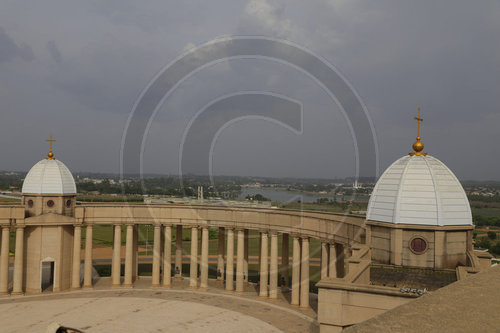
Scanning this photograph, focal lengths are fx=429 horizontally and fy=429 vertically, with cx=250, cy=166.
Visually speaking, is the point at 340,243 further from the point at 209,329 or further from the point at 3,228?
the point at 3,228

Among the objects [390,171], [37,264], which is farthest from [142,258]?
[390,171]

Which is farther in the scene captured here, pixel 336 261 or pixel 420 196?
pixel 336 261

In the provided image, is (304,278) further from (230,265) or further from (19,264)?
(19,264)

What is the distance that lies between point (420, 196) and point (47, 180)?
3707 centimetres

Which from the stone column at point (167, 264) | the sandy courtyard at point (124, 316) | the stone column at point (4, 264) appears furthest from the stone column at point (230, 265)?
the stone column at point (4, 264)

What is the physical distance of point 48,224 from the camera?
43844 millimetres

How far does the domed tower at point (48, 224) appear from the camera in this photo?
4356 centimetres

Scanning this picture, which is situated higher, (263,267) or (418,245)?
(418,245)

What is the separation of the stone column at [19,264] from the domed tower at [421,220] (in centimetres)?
3417

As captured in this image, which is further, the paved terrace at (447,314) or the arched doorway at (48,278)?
the arched doorway at (48,278)

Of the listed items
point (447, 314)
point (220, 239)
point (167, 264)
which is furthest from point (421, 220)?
point (167, 264)

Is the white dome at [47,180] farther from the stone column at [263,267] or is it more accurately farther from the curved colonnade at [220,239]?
the stone column at [263,267]

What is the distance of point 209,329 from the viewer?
32.3m

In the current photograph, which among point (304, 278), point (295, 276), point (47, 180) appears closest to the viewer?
point (304, 278)
